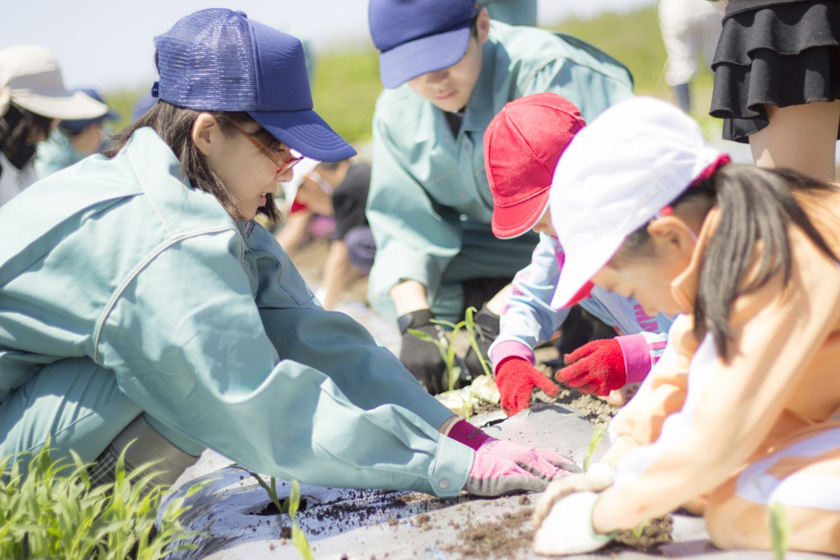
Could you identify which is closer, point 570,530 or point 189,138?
point 570,530

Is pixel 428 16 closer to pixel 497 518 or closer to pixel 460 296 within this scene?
pixel 460 296

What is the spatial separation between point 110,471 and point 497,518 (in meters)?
0.91

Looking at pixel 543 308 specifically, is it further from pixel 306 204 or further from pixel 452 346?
pixel 306 204

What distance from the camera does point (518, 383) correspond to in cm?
248

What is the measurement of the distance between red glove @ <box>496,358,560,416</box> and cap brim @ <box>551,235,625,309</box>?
37.4 inches

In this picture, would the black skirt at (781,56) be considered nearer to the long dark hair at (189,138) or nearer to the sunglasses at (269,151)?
the sunglasses at (269,151)

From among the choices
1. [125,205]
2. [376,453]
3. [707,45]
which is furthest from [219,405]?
[707,45]

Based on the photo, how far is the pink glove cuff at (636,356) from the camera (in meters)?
2.40

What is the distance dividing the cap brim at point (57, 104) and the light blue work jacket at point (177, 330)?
7.14 ft

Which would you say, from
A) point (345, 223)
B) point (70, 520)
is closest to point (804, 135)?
point (70, 520)

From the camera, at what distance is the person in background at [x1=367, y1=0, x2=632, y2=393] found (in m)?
3.10

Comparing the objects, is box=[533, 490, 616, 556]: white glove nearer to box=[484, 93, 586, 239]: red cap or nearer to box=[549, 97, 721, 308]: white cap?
box=[549, 97, 721, 308]: white cap

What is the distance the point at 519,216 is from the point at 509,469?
0.67 metres

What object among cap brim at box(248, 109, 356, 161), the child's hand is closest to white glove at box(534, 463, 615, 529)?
the child's hand
